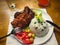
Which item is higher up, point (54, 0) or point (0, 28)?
point (54, 0)

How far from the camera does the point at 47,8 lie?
1.08 metres

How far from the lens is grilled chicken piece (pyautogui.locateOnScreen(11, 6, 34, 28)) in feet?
2.95

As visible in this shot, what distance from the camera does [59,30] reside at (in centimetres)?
94

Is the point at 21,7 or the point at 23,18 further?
the point at 21,7

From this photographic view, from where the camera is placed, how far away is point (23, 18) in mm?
917

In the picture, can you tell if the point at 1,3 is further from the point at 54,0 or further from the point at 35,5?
the point at 54,0

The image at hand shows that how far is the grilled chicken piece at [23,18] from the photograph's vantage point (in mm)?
898

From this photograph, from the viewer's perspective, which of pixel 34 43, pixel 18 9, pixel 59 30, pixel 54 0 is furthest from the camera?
pixel 54 0

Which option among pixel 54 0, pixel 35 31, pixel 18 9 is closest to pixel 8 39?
pixel 35 31

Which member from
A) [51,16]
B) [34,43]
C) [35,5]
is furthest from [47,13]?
[34,43]

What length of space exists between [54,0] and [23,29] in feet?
1.36

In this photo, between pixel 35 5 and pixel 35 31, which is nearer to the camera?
pixel 35 31

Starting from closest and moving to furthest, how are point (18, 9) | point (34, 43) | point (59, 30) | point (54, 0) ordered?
1. point (34, 43)
2. point (59, 30)
3. point (18, 9)
4. point (54, 0)

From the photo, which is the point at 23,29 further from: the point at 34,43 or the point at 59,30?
the point at 59,30
